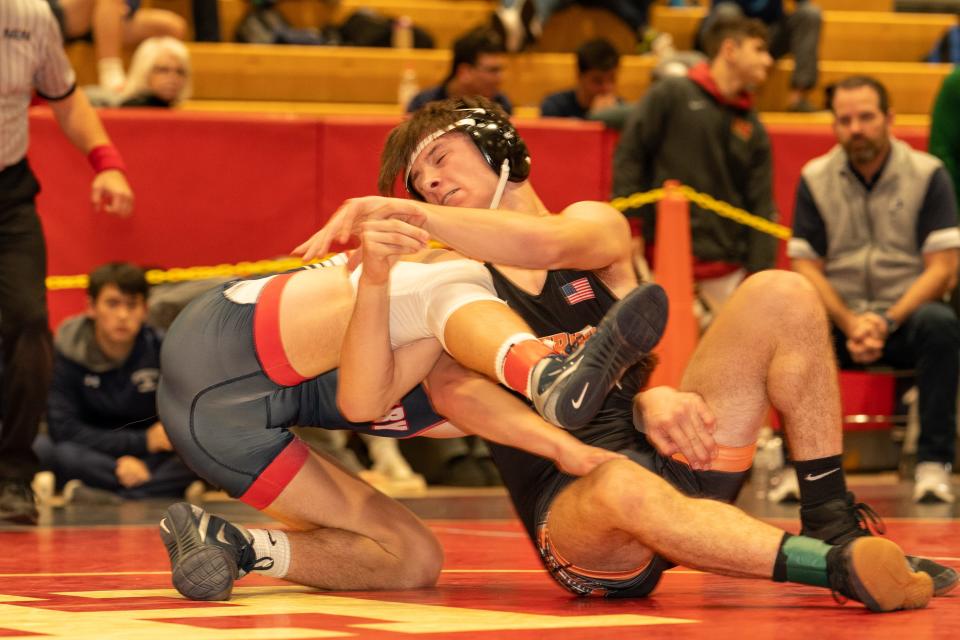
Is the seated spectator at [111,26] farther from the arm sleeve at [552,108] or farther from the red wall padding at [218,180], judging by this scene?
the arm sleeve at [552,108]

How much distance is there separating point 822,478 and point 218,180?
500 centimetres

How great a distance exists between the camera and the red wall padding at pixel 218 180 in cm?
748

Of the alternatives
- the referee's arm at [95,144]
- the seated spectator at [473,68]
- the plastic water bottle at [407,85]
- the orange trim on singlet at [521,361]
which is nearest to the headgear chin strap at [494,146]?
the orange trim on singlet at [521,361]

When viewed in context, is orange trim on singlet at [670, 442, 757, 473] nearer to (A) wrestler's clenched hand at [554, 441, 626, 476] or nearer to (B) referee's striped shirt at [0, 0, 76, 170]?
(A) wrestler's clenched hand at [554, 441, 626, 476]

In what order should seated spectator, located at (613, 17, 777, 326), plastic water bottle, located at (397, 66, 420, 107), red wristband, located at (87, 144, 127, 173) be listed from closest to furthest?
red wristband, located at (87, 144, 127, 173) < seated spectator, located at (613, 17, 777, 326) < plastic water bottle, located at (397, 66, 420, 107)

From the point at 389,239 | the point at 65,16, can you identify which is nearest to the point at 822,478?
the point at 389,239

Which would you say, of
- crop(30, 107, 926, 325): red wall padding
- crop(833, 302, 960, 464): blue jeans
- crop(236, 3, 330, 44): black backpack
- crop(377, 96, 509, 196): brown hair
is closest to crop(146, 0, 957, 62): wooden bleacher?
crop(236, 3, 330, 44): black backpack

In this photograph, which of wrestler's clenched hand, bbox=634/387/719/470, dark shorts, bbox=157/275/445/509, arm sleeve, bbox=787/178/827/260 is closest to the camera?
wrestler's clenched hand, bbox=634/387/719/470

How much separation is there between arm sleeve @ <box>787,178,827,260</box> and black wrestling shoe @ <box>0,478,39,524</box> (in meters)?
3.37

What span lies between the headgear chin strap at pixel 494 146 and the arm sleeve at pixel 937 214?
3.53 meters

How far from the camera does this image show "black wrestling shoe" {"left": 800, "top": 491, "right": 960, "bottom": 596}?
3248 mm

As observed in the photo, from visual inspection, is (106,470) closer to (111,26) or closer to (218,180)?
(218,180)

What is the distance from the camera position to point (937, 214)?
6.74 metres

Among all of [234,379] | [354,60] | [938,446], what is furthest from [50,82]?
[354,60]
